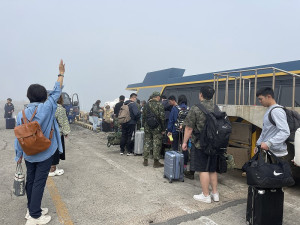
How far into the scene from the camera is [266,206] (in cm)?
282

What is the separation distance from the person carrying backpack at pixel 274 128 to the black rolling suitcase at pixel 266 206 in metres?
0.52

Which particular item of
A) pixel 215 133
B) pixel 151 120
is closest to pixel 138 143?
pixel 151 120

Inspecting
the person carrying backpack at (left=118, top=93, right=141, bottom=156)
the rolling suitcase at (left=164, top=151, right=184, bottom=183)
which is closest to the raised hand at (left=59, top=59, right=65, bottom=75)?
the rolling suitcase at (left=164, top=151, right=184, bottom=183)

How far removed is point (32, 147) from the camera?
2.81 meters

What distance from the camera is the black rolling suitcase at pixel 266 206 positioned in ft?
9.23

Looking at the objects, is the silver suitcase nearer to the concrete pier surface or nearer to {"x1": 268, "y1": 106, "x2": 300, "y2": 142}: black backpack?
the concrete pier surface

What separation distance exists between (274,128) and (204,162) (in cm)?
111

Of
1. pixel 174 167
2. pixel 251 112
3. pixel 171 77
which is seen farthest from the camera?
pixel 171 77

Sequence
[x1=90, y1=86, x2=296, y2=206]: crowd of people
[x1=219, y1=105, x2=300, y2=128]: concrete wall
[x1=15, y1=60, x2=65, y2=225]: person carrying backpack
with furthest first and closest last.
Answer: [x1=219, y1=105, x2=300, y2=128]: concrete wall → [x1=90, y1=86, x2=296, y2=206]: crowd of people → [x1=15, y1=60, x2=65, y2=225]: person carrying backpack

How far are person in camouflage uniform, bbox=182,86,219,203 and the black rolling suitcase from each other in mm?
918

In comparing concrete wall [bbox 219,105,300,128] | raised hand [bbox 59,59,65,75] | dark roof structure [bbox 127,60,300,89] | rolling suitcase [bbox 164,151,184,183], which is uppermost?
dark roof structure [bbox 127,60,300,89]

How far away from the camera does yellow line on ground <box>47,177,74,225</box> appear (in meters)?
3.14

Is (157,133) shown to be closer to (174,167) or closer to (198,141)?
(174,167)

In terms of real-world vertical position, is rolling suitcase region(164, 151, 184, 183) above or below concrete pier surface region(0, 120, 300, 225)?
above
